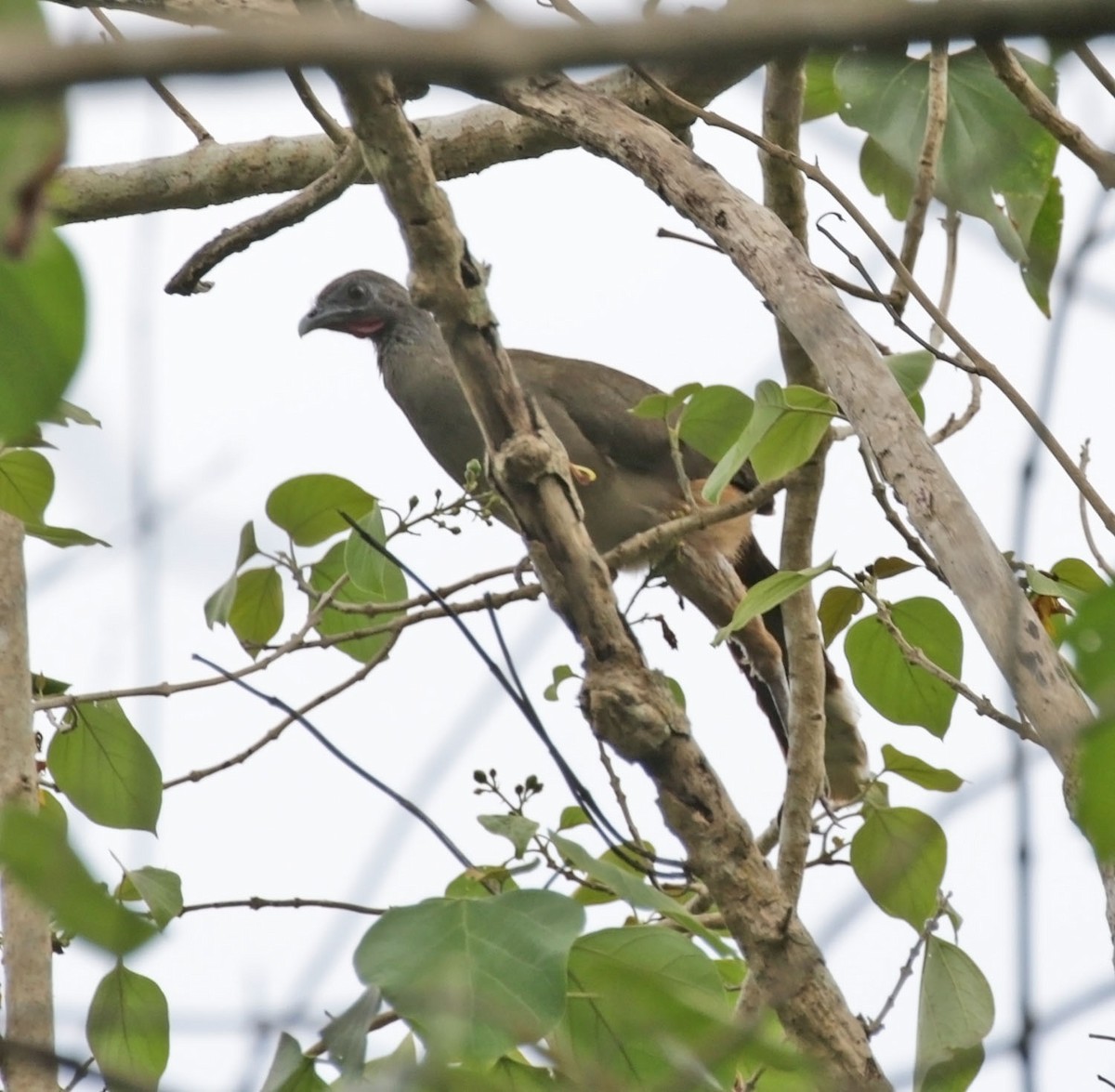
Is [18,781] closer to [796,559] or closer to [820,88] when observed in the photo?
[796,559]

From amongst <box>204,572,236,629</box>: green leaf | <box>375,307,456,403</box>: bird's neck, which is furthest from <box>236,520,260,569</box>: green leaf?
<box>375,307,456,403</box>: bird's neck

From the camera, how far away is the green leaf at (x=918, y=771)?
3.31 metres

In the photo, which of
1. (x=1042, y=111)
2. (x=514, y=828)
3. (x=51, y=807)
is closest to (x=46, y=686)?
(x=51, y=807)

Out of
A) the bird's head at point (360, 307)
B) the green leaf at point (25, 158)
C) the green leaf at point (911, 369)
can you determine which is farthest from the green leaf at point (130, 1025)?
the bird's head at point (360, 307)

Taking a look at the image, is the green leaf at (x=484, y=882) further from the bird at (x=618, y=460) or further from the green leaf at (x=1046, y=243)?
the bird at (x=618, y=460)

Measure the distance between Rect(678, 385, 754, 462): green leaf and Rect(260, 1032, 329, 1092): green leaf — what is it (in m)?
1.36

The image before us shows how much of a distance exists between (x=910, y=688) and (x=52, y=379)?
2.26 meters

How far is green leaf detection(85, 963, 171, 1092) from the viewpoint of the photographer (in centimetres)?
239

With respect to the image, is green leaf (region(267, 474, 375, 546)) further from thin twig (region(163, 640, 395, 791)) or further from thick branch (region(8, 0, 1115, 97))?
thick branch (region(8, 0, 1115, 97))

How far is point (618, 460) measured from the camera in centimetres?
553

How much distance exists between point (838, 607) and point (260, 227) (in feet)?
4.64

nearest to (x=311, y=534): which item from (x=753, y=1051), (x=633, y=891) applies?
(x=633, y=891)

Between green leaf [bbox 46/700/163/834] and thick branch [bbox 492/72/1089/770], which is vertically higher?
thick branch [bbox 492/72/1089/770]

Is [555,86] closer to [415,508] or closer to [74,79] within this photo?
[415,508]
